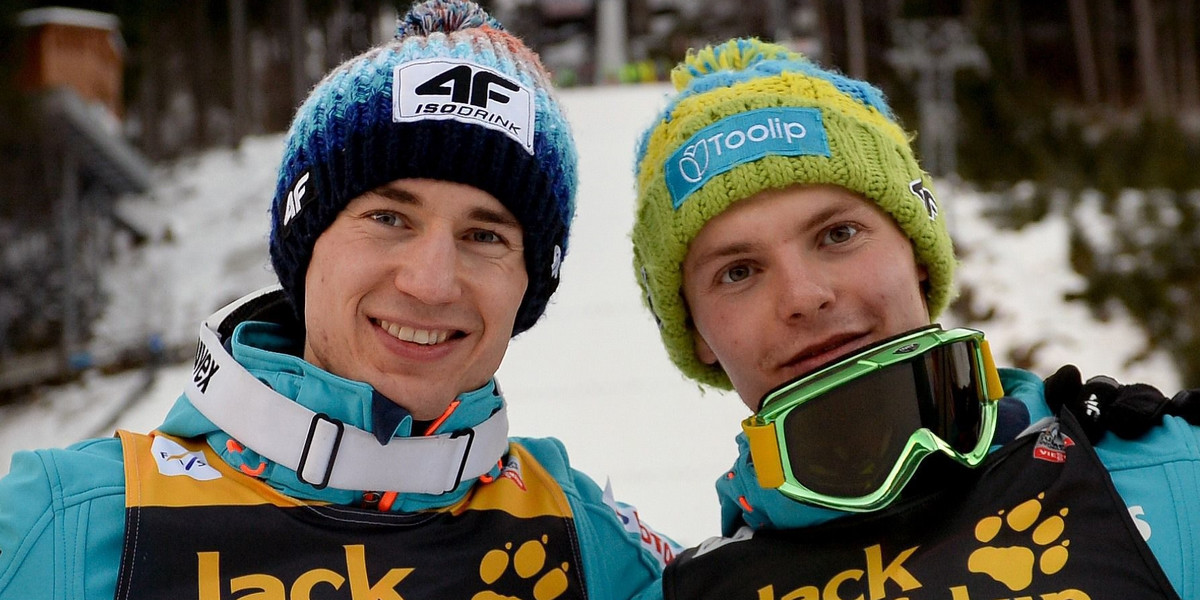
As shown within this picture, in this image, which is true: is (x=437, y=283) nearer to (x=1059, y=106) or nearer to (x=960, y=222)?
(x=960, y=222)

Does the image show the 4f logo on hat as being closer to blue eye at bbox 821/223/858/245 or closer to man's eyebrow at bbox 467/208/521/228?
man's eyebrow at bbox 467/208/521/228

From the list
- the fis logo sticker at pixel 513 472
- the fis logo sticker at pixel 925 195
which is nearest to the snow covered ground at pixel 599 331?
the fis logo sticker at pixel 513 472

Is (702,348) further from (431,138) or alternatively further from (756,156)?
(431,138)

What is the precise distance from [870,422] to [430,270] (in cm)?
83

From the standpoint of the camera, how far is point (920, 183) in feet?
7.43

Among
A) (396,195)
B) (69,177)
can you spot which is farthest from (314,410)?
(69,177)

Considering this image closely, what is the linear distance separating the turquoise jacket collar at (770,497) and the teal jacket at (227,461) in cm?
26

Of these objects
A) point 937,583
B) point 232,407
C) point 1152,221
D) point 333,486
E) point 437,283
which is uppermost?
point 437,283

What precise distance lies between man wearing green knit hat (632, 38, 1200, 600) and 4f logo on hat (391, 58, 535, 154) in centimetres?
34

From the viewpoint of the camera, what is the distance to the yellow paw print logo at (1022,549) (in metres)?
1.73

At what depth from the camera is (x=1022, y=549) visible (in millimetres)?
1760

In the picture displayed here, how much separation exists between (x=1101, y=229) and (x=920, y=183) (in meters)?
11.0

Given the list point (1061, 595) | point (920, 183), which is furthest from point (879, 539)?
point (920, 183)

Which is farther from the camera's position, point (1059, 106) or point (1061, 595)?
point (1059, 106)
